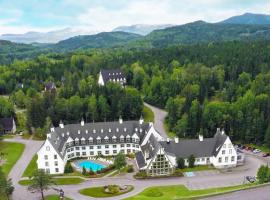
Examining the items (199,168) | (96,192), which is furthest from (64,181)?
(199,168)

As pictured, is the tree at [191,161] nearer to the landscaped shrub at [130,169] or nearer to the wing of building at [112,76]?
the landscaped shrub at [130,169]

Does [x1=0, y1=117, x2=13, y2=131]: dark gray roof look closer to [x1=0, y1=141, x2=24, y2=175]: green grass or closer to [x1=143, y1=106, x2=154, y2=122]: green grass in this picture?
[x1=0, y1=141, x2=24, y2=175]: green grass

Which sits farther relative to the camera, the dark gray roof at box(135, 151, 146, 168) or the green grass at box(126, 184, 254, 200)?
the dark gray roof at box(135, 151, 146, 168)

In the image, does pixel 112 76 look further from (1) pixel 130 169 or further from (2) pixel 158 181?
(2) pixel 158 181

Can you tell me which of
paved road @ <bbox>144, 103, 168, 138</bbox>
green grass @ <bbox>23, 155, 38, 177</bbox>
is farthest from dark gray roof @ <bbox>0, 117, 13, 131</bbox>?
paved road @ <bbox>144, 103, 168, 138</bbox>

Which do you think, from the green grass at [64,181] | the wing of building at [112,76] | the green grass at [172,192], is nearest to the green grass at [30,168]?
the green grass at [64,181]

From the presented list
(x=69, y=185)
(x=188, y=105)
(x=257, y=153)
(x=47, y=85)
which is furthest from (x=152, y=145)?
(x=47, y=85)
